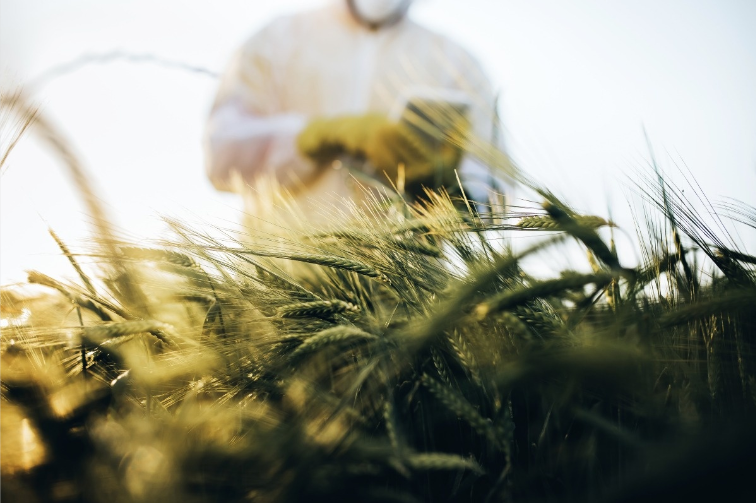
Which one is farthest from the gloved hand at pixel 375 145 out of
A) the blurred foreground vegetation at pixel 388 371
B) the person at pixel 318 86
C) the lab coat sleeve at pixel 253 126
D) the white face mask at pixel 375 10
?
the white face mask at pixel 375 10

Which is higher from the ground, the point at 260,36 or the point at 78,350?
the point at 260,36

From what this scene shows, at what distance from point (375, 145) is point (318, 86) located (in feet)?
2.99

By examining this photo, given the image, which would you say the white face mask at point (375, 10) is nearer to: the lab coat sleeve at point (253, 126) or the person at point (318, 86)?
the person at point (318, 86)

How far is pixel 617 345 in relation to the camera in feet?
0.82

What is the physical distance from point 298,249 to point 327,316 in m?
0.07

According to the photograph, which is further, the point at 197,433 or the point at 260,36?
the point at 260,36

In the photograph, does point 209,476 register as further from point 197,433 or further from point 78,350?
point 78,350

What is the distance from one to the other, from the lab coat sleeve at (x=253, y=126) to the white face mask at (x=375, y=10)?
442mm

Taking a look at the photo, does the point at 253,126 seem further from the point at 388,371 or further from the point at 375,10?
the point at 388,371

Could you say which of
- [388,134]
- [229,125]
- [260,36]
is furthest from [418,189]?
[260,36]

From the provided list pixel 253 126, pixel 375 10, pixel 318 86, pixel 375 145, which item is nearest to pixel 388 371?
pixel 375 145

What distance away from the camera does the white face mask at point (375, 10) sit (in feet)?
7.41

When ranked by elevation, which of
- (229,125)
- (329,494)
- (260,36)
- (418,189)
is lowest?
(329,494)

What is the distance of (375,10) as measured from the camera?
7.41ft
